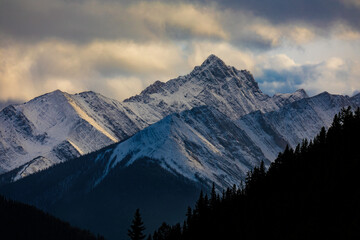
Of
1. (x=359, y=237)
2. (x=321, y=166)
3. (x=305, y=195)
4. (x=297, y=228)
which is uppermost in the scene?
(x=321, y=166)

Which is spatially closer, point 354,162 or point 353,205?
point 353,205

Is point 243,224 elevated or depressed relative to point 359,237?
elevated

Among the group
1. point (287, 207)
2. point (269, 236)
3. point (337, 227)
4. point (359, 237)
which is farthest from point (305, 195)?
point (359, 237)

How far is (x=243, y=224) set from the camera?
17988 cm

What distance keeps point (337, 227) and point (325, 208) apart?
17.7m

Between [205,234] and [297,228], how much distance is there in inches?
1585

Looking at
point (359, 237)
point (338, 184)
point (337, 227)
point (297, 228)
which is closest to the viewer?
point (359, 237)

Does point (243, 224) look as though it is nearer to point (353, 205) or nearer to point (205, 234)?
point (205, 234)

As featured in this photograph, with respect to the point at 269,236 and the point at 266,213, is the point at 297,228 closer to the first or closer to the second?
the point at 269,236

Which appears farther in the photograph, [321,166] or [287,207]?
[321,166]

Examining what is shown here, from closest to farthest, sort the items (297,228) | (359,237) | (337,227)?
(359,237)
(337,227)
(297,228)

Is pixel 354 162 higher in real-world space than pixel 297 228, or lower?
higher

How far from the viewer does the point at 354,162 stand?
576 ft

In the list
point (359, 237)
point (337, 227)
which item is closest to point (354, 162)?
point (337, 227)
